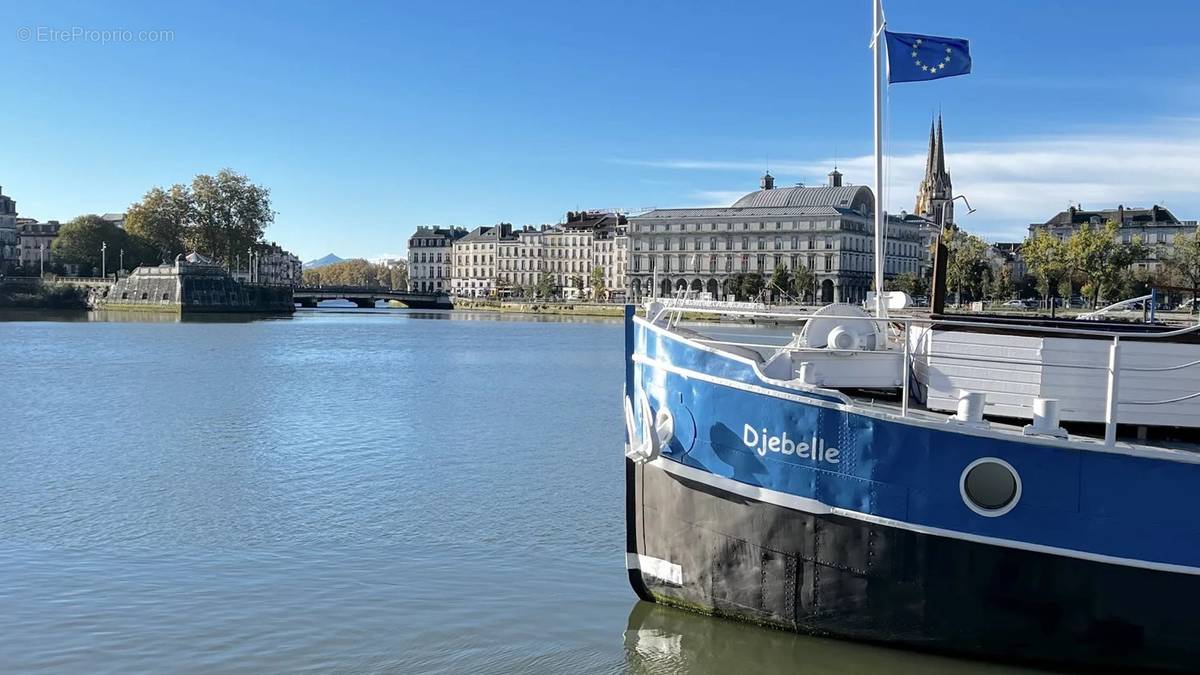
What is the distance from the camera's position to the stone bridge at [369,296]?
147 metres

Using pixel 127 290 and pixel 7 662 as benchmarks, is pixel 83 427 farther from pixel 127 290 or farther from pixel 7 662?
pixel 127 290

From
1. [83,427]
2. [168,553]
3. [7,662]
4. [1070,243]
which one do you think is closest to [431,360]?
[83,427]

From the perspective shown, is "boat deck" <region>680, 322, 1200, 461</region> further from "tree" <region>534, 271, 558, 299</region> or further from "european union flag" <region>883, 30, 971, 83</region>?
"tree" <region>534, 271, 558, 299</region>

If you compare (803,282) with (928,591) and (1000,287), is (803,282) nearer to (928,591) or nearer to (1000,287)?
(1000,287)

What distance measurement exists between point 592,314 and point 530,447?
111684 millimetres

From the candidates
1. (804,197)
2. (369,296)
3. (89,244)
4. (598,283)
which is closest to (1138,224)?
(804,197)

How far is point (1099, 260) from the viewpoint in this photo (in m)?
86.9

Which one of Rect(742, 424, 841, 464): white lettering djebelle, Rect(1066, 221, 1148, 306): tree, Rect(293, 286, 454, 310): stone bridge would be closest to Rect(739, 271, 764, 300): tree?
Rect(1066, 221, 1148, 306): tree

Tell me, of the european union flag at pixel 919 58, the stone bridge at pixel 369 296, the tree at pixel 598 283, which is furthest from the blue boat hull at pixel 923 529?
the tree at pixel 598 283

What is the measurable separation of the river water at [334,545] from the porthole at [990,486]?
1.63m

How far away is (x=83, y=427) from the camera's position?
2691cm

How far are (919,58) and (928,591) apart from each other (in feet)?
17.6

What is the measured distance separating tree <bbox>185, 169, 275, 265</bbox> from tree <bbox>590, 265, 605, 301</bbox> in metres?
53.7

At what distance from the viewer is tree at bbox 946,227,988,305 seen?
8091 cm
